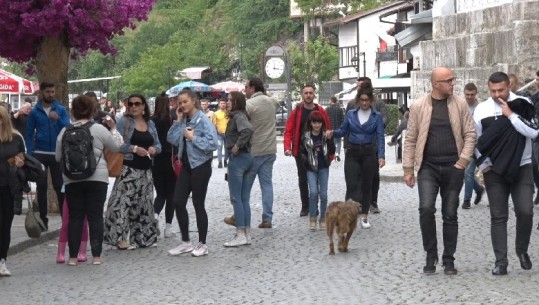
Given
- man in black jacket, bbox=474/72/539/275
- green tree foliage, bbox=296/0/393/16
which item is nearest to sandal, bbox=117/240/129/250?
man in black jacket, bbox=474/72/539/275

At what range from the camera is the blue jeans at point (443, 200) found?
1136 cm

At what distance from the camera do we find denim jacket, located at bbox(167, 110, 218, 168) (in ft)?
44.1

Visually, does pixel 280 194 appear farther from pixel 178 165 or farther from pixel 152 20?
pixel 152 20

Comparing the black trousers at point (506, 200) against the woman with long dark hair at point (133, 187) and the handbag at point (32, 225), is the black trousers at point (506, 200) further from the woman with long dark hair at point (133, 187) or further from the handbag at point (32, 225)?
the handbag at point (32, 225)

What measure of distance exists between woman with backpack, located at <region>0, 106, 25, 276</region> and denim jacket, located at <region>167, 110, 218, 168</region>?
6.04ft

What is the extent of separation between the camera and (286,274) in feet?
38.7

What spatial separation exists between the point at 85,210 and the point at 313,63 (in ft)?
233

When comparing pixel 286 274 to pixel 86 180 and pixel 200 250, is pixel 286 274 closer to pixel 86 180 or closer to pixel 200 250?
pixel 200 250

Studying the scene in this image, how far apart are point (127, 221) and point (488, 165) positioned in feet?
14.2

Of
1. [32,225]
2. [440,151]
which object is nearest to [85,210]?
[32,225]

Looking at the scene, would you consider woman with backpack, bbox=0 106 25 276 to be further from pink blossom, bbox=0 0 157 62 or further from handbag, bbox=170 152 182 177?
pink blossom, bbox=0 0 157 62

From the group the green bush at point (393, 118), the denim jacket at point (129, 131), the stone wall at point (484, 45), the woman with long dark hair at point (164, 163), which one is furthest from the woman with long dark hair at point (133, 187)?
the green bush at point (393, 118)

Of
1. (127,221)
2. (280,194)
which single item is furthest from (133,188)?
(280,194)

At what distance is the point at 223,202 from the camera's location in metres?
20.5
